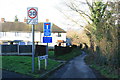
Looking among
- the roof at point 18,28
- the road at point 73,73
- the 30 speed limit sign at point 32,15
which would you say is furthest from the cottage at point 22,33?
the 30 speed limit sign at point 32,15

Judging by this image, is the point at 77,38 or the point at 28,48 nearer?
the point at 28,48

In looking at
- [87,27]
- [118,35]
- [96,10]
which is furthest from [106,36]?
[87,27]

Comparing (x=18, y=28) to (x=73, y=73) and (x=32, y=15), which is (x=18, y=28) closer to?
(x=73, y=73)

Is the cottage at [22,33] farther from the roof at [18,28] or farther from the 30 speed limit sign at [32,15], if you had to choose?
the 30 speed limit sign at [32,15]

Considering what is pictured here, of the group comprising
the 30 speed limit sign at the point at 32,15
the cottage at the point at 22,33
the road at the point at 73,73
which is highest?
the cottage at the point at 22,33

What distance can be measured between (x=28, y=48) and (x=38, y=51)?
1464 millimetres

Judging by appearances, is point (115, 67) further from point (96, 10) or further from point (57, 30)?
point (57, 30)

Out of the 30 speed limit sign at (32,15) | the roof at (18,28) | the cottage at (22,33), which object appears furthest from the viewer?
the roof at (18,28)

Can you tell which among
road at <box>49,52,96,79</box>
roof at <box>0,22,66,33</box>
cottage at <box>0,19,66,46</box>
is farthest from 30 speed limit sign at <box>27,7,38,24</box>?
roof at <box>0,22,66,33</box>

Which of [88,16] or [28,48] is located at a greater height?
[88,16]

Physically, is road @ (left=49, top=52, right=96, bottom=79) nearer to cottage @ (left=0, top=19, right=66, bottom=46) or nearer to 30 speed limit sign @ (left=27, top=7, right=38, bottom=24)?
30 speed limit sign @ (left=27, top=7, right=38, bottom=24)

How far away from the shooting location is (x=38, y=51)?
28.2 metres

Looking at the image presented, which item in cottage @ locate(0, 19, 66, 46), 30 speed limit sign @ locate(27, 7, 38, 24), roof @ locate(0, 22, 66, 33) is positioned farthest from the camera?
roof @ locate(0, 22, 66, 33)

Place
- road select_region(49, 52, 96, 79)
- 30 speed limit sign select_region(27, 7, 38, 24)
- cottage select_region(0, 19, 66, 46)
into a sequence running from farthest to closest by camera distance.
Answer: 1. cottage select_region(0, 19, 66, 46)
2. road select_region(49, 52, 96, 79)
3. 30 speed limit sign select_region(27, 7, 38, 24)
